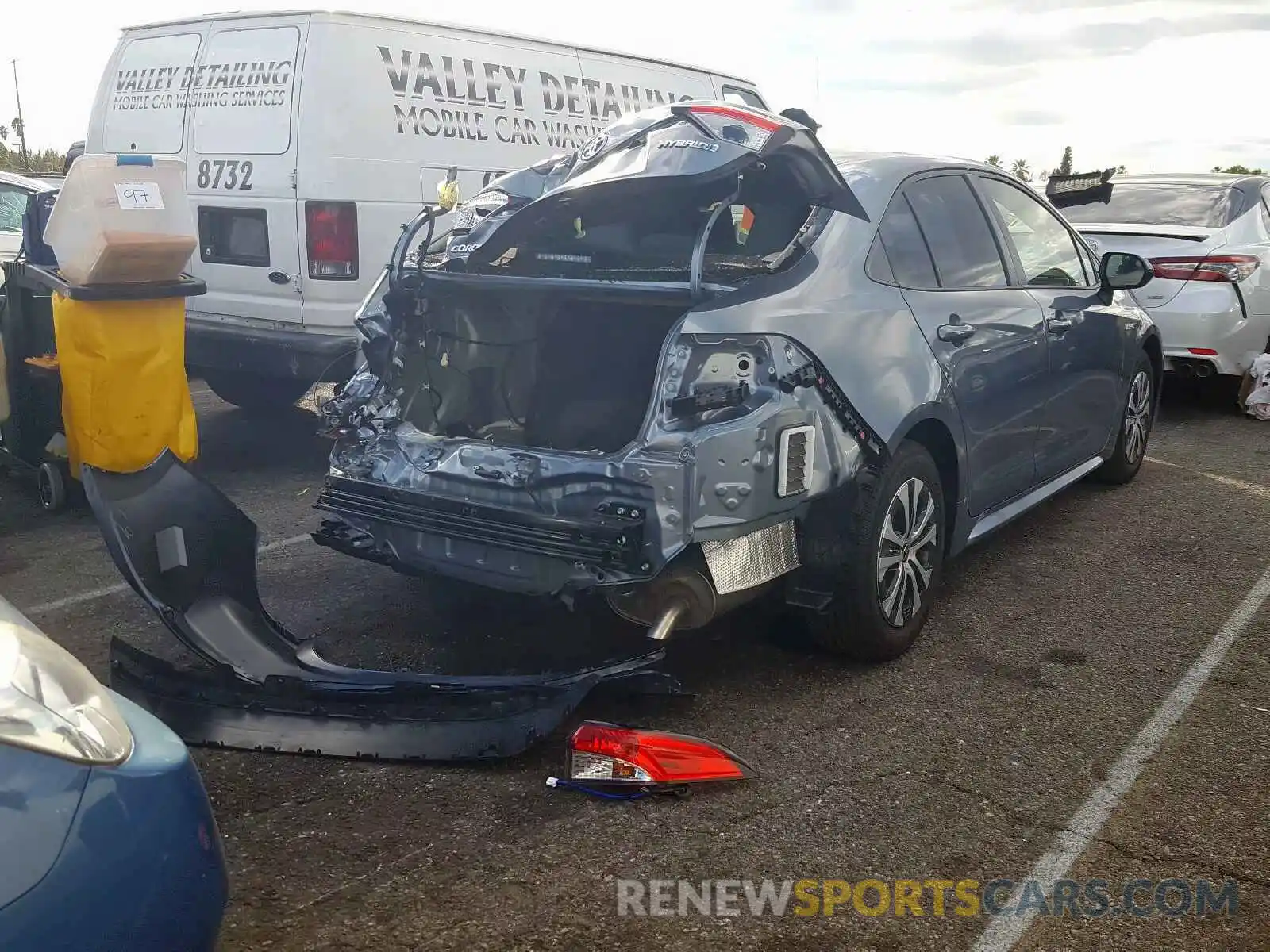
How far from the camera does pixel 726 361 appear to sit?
3438 millimetres

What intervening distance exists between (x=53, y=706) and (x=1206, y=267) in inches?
317

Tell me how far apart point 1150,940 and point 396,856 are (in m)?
1.69

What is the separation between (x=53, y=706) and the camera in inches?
75.8

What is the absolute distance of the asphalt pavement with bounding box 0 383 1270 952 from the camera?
2.67m

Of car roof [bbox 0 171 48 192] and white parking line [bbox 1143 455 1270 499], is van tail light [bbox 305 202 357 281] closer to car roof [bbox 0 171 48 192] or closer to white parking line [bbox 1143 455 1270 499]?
white parking line [bbox 1143 455 1270 499]

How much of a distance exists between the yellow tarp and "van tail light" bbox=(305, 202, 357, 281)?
1.81 m

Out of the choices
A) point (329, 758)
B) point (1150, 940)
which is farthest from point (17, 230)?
point (1150, 940)

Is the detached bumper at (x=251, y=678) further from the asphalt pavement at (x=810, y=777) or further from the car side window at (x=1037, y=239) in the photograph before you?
the car side window at (x=1037, y=239)

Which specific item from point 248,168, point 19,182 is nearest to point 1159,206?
point 248,168

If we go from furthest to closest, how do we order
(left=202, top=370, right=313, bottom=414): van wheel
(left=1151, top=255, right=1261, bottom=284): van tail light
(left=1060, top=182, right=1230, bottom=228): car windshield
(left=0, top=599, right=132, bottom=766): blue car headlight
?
(left=1060, top=182, right=1230, bottom=228): car windshield, (left=1151, top=255, right=1261, bottom=284): van tail light, (left=202, top=370, right=313, bottom=414): van wheel, (left=0, top=599, right=132, bottom=766): blue car headlight

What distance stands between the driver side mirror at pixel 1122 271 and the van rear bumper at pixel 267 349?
3654 millimetres

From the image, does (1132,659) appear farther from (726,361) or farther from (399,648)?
(399,648)

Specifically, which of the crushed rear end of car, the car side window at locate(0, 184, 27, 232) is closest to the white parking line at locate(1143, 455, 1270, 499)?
the crushed rear end of car

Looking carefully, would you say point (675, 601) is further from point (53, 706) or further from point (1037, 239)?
point (1037, 239)
